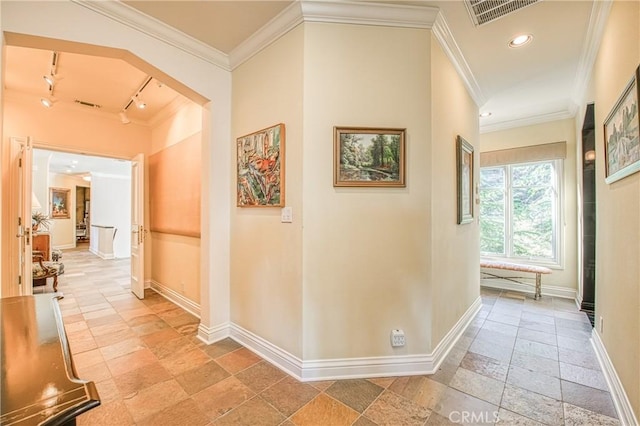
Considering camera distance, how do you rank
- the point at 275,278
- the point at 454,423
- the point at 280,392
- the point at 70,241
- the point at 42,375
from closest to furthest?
the point at 42,375, the point at 454,423, the point at 280,392, the point at 275,278, the point at 70,241

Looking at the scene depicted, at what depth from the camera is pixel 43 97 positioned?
3396 millimetres

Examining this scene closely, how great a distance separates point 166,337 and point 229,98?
248 cm

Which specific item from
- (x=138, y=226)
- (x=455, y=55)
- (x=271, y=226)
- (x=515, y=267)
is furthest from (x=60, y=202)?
(x=515, y=267)

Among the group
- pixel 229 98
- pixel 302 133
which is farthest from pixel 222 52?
pixel 302 133

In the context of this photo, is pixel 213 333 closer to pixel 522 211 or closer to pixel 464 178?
pixel 464 178

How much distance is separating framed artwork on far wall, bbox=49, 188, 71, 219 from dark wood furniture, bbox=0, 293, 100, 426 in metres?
10.5

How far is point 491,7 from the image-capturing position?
197cm

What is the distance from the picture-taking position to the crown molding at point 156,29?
189 cm

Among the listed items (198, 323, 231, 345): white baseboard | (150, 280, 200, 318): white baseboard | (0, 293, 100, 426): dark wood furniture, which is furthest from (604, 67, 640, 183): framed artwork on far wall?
(150, 280, 200, 318): white baseboard

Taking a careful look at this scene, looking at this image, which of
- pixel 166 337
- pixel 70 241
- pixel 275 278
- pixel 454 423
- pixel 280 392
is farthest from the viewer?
pixel 70 241

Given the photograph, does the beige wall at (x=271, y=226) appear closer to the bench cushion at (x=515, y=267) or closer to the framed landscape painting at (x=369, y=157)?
the framed landscape painting at (x=369, y=157)

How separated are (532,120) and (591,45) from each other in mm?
1986

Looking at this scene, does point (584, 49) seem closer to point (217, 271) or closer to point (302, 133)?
point (302, 133)

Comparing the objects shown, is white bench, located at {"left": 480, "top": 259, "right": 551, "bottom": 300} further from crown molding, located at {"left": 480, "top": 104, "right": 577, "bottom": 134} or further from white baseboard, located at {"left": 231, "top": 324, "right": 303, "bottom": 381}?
white baseboard, located at {"left": 231, "top": 324, "right": 303, "bottom": 381}
